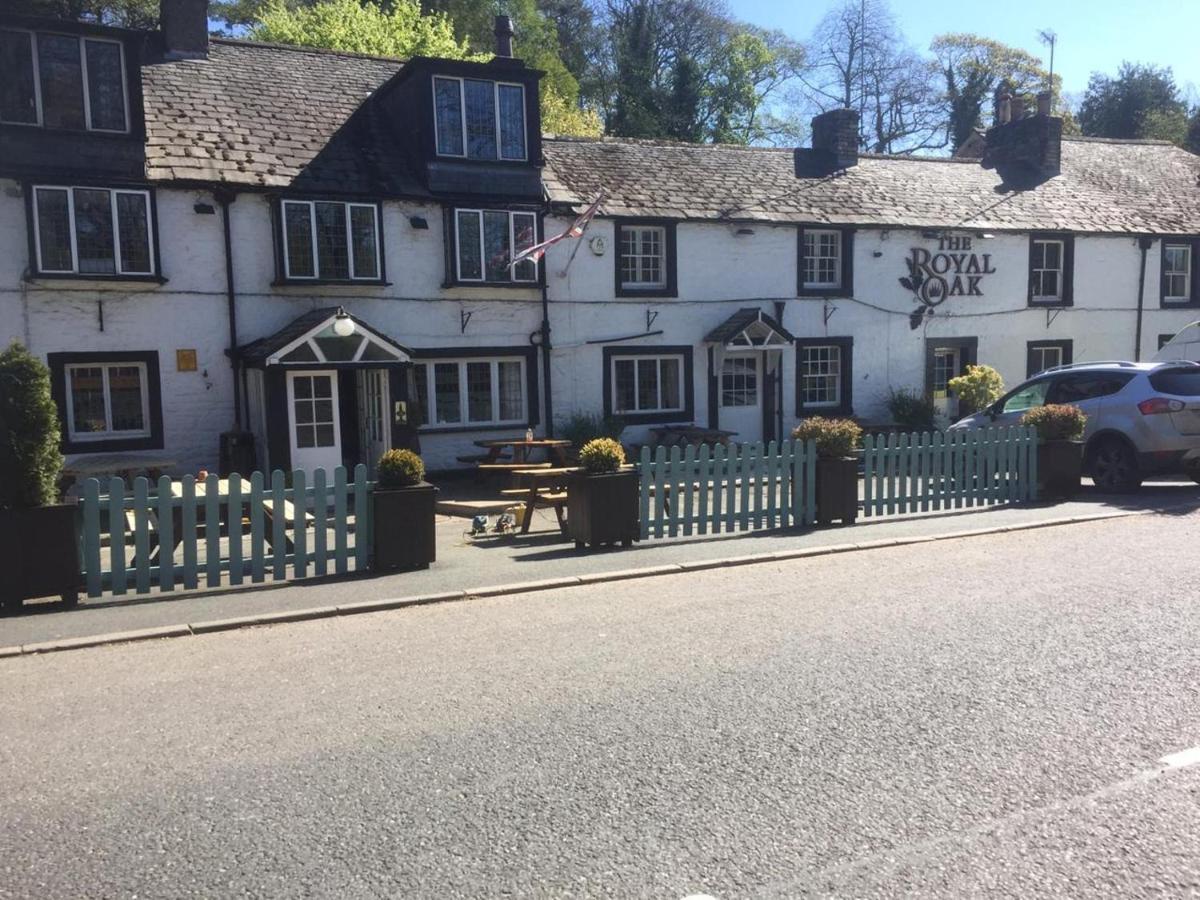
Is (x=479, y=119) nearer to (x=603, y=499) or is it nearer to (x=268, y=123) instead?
(x=268, y=123)

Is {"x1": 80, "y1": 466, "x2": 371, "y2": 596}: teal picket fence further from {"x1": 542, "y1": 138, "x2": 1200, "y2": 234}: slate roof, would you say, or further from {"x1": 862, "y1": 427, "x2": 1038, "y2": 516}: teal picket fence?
{"x1": 542, "y1": 138, "x2": 1200, "y2": 234}: slate roof

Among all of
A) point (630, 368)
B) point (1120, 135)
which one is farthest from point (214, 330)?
point (1120, 135)

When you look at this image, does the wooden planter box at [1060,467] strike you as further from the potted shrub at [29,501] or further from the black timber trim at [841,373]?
the potted shrub at [29,501]

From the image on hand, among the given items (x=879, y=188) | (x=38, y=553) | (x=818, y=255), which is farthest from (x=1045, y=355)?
(x=38, y=553)

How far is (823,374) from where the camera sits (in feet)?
74.8

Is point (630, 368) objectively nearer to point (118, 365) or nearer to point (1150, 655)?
point (118, 365)

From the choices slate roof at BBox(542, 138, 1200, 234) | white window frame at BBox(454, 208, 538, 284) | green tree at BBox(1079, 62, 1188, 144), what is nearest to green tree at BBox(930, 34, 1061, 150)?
green tree at BBox(1079, 62, 1188, 144)

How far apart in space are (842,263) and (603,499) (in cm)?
1391

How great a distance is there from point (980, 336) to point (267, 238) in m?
16.7

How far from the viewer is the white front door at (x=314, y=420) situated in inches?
657

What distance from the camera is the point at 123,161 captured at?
1595cm

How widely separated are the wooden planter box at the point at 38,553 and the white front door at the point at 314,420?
26.7 ft

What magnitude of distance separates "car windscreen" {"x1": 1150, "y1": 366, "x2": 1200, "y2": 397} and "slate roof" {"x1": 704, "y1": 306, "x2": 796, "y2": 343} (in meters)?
8.29

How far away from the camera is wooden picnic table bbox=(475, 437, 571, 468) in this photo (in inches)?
624
